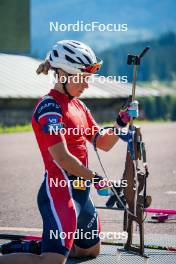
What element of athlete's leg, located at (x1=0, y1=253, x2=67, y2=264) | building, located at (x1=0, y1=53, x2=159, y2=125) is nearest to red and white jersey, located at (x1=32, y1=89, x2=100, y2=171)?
athlete's leg, located at (x1=0, y1=253, x2=67, y2=264)

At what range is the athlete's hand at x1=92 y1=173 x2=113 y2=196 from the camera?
581 cm

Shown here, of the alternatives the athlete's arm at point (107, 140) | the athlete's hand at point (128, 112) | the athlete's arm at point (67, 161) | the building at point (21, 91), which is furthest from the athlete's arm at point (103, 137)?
the building at point (21, 91)

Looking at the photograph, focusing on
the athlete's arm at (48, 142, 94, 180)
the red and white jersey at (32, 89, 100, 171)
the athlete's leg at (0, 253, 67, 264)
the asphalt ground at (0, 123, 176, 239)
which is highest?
the red and white jersey at (32, 89, 100, 171)

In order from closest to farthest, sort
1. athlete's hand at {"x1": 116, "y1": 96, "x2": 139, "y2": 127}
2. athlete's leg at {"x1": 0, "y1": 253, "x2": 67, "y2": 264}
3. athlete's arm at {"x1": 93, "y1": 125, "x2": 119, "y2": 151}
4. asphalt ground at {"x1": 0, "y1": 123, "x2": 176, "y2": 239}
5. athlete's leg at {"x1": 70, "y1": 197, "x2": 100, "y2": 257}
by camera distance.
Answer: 1. athlete's leg at {"x1": 0, "y1": 253, "x2": 67, "y2": 264}
2. athlete's hand at {"x1": 116, "y1": 96, "x2": 139, "y2": 127}
3. athlete's leg at {"x1": 70, "y1": 197, "x2": 100, "y2": 257}
4. athlete's arm at {"x1": 93, "y1": 125, "x2": 119, "y2": 151}
5. asphalt ground at {"x1": 0, "y1": 123, "x2": 176, "y2": 239}

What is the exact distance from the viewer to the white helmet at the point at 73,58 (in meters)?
5.98

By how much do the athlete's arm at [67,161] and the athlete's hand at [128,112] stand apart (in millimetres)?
819

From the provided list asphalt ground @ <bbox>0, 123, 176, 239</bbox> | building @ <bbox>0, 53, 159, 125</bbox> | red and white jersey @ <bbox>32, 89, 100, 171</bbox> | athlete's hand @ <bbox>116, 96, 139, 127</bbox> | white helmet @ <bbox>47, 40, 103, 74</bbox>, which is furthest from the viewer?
building @ <bbox>0, 53, 159, 125</bbox>

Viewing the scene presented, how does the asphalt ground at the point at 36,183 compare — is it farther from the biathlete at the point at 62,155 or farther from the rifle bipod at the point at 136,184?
the biathlete at the point at 62,155

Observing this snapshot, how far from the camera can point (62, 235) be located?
568 cm

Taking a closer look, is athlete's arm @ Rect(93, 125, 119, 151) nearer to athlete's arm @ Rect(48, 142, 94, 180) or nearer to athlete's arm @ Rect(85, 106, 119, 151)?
athlete's arm @ Rect(85, 106, 119, 151)

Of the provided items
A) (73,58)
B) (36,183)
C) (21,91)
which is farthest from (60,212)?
(21,91)

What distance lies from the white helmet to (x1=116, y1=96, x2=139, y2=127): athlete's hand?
50 cm

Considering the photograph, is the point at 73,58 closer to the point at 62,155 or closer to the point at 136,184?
the point at 62,155

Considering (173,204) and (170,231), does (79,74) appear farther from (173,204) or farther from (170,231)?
(173,204)
